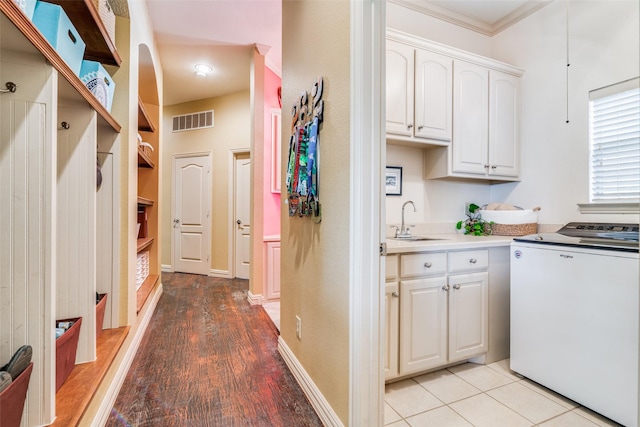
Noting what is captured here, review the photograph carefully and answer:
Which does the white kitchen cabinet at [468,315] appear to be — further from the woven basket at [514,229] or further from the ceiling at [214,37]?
the ceiling at [214,37]

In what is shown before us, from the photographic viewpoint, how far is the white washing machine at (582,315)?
4.93 feet

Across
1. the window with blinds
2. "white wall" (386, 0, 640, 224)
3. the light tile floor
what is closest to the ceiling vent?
"white wall" (386, 0, 640, 224)

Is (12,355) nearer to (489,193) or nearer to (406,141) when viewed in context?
(406,141)

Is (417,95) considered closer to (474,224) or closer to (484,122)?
(484,122)

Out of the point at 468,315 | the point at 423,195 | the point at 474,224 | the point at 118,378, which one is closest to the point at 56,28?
the point at 118,378

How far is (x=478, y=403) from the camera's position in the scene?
173 cm

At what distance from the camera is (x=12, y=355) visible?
101 centimetres

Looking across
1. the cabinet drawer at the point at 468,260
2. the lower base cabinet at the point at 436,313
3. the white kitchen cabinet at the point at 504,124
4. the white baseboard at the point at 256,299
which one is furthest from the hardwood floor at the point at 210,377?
the white kitchen cabinet at the point at 504,124

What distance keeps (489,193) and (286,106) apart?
7.18ft

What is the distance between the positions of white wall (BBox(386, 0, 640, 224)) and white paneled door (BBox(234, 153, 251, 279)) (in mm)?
2899

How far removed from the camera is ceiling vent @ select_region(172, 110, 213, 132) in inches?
198

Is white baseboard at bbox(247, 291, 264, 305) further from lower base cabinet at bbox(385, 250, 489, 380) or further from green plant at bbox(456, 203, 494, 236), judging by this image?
green plant at bbox(456, 203, 494, 236)

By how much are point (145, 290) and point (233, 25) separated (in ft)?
9.37

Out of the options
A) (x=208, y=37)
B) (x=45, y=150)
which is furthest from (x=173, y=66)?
(x=45, y=150)
